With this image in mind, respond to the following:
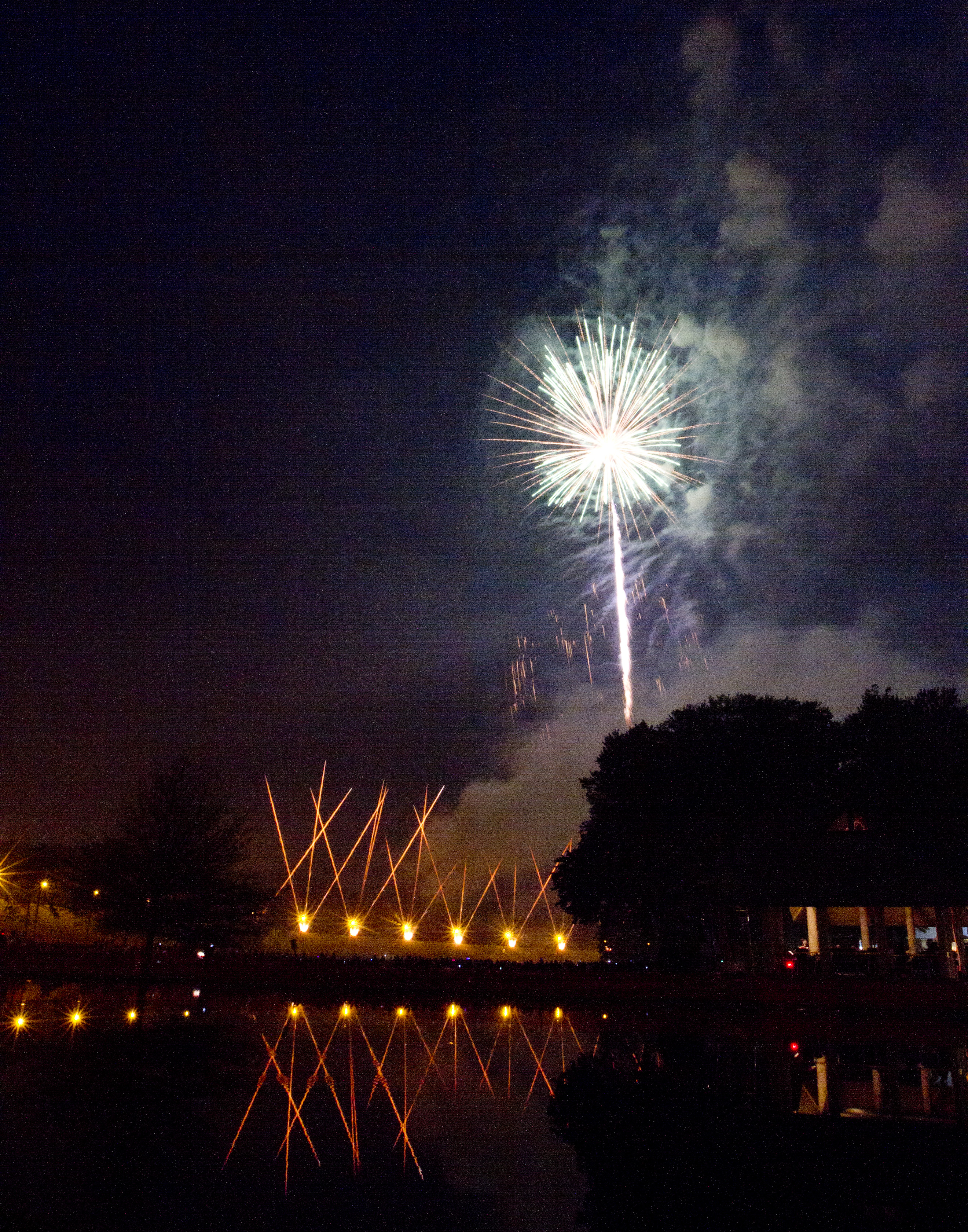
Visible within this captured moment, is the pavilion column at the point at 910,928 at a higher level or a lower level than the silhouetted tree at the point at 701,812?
lower

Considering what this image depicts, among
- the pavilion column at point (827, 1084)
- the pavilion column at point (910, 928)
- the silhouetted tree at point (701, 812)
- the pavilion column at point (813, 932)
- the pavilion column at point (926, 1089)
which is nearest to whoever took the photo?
the pavilion column at point (827, 1084)

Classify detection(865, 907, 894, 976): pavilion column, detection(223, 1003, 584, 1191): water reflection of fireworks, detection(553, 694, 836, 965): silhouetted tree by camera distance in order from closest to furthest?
detection(223, 1003, 584, 1191): water reflection of fireworks → detection(865, 907, 894, 976): pavilion column → detection(553, 694, 836, 965): silhouetted tree

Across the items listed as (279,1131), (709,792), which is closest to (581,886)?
(709,792)

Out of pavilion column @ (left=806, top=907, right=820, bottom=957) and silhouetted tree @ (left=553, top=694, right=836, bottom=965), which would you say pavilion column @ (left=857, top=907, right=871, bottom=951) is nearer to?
pavilion column @ (left=806, top=907, right=820, bottom=957)

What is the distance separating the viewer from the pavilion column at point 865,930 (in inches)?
1452

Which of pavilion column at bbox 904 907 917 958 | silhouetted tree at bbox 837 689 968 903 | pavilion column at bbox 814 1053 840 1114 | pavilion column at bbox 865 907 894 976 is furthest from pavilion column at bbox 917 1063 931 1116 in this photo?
pavilion column at bbox 904 907 917 958

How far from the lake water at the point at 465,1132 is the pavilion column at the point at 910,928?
68.2ft

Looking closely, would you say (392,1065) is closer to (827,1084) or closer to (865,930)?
(827,1084)

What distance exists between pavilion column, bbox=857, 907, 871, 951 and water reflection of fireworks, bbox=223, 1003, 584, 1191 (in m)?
20.7

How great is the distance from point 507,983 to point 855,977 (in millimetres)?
10537

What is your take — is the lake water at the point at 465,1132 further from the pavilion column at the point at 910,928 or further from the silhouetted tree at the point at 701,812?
the pavilion column at the point at 910,928

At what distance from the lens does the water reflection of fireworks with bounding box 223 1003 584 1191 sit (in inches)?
404

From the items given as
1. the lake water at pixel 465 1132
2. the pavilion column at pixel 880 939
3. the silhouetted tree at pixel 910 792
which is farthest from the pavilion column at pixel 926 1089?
the silhouetted tree at pixel 910 792

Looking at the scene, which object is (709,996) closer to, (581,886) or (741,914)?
(581,886)
